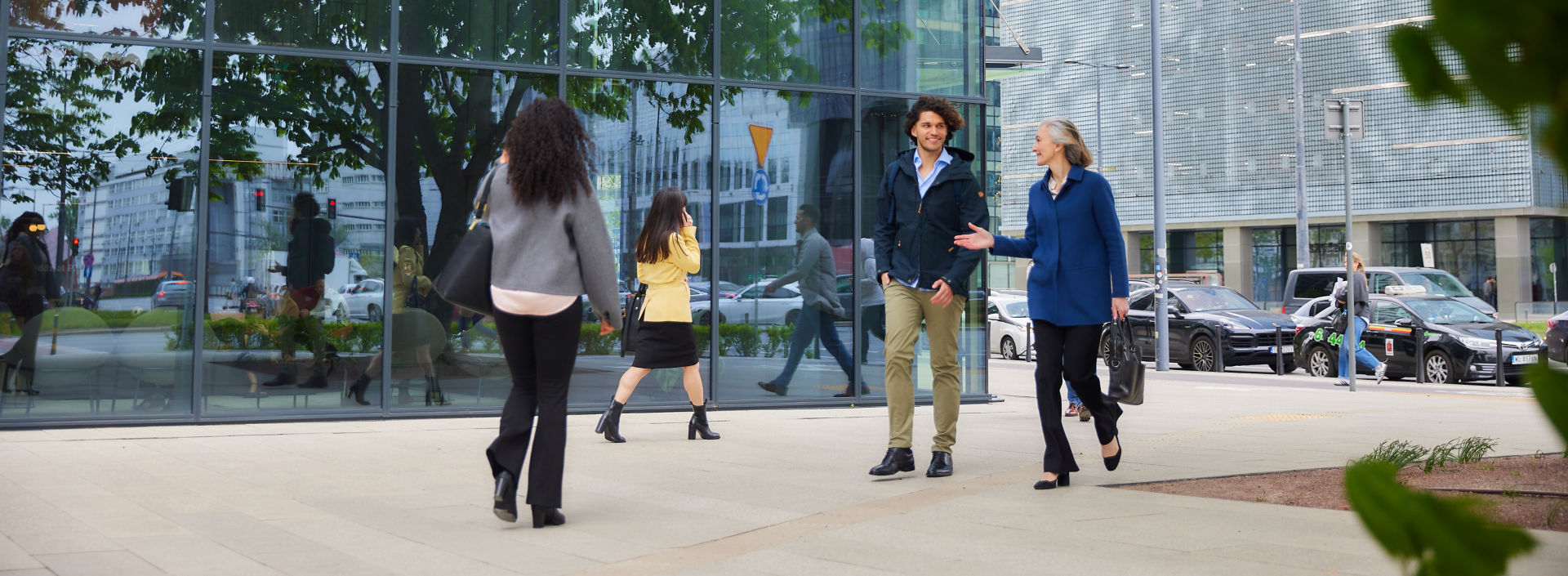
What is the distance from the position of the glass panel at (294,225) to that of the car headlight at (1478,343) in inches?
541

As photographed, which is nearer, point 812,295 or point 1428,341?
point 812,295

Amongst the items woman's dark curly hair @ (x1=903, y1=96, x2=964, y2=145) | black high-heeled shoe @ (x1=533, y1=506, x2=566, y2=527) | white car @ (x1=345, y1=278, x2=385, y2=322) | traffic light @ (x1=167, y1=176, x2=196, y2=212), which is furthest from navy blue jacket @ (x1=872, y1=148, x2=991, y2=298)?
traffic light @ (x1=167, y1=176, x2=196, y2=212)

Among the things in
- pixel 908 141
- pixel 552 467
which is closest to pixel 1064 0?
pixel 908 141

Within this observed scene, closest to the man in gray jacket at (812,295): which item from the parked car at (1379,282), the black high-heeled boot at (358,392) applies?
the black high-heeled boot at (358,392)

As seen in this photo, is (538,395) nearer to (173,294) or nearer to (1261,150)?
(173,294)

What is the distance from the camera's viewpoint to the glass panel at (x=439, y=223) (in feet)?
33.5

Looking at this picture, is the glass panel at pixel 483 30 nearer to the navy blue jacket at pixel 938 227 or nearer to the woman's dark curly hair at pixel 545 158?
the navy blue jacket at pixel 938 227

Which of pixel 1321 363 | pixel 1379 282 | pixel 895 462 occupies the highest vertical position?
pixel 1379 282

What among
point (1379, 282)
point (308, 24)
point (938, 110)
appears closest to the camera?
point (938, 110)

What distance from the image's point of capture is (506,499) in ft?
16.8

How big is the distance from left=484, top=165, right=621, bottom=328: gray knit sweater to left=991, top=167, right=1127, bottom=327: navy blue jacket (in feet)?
6.40

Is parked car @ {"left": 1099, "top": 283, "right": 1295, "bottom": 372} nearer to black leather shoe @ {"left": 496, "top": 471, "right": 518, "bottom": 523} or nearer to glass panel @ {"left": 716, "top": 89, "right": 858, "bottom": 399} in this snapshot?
glass panel @ {"left": 716, "top": 89, "right": 858, "bottom": 399}

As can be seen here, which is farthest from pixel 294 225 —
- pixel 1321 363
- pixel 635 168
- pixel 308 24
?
pixel 1321 363

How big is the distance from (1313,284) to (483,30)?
18.4 metres
